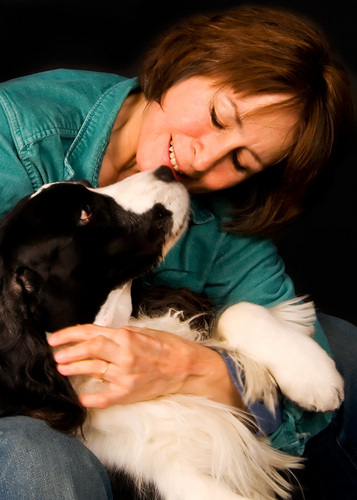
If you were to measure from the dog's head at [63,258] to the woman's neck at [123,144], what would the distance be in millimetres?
338

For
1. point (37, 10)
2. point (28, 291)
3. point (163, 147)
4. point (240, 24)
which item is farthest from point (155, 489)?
point (37, 10)

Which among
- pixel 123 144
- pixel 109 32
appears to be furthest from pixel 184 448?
pixel 109 32

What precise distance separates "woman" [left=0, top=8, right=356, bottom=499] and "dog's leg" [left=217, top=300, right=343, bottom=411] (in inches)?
3.5

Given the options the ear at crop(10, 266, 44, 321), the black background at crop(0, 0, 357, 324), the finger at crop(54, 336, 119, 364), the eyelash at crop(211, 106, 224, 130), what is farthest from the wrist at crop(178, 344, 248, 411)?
the black background at crop(0, 0, 357, 324)

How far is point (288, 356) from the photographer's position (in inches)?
63.0

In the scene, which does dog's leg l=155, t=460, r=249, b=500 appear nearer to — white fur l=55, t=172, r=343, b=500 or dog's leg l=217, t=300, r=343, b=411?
white fur l=55, t=172, r=343, b=500

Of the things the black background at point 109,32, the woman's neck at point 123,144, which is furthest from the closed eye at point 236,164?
the black background at point 109,32

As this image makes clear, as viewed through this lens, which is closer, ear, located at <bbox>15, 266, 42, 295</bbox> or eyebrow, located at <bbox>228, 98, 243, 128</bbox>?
ear, located at <bbox>15, 266, 42, 295</bbox>

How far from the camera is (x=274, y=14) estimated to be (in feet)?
5.87

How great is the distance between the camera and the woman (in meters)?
1.58

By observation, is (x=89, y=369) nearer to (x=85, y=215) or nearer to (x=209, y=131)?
(x=85, y=215)

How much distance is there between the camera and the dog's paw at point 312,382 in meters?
1.59

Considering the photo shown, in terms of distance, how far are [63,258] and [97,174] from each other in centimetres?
46

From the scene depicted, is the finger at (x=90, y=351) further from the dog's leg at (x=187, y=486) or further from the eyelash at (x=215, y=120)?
the eyelash at (x=215, y=120)
